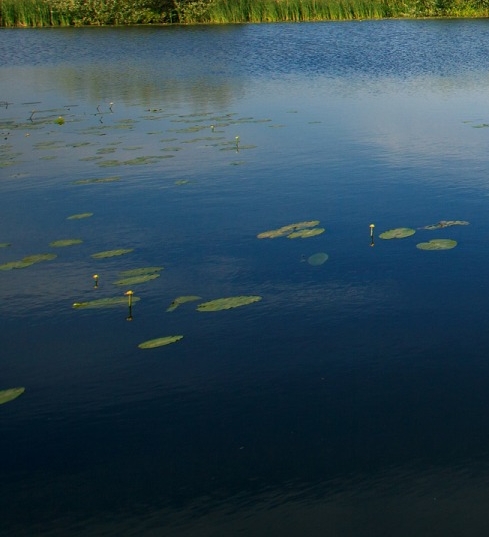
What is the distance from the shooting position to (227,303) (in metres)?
4.14

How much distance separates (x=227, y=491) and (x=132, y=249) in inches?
101

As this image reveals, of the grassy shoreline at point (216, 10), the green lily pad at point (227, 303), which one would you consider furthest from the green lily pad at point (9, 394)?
the grassy shoreline at point (216, 10)

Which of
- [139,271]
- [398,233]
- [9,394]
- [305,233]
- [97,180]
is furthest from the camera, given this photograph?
[97,180]

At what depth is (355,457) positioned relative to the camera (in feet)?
9.34

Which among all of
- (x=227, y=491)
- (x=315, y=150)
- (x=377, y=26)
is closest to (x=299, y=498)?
(x=227, y=491)

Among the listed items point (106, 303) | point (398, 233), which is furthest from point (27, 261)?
point (398, 233)

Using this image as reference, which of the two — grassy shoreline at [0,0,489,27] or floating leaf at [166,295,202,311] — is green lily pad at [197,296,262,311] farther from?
grassy shoreline at [0,0,489,27]

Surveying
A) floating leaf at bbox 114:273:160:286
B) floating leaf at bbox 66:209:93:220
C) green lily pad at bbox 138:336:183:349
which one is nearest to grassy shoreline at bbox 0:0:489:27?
floating leaf at bbox 66:209:93:220

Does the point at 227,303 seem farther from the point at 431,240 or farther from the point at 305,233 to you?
the point at 431,240

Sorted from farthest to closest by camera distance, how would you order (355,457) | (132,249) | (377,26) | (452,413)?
(377,26) → (132,249) → (452,413) → (355,457)

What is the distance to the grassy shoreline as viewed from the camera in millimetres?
23469

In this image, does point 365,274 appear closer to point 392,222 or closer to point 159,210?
point 392,222

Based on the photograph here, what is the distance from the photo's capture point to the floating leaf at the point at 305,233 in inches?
202

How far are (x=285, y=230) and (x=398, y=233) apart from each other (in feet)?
2.17
